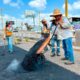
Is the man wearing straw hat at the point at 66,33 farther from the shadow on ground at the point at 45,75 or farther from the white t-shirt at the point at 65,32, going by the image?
the shadow on ground at the point at 45,75

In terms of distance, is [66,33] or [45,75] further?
[66,33]

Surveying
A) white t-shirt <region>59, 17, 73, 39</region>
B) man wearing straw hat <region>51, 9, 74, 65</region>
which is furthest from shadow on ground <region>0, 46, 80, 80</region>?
white t-shirt <region>59, 17, 73, 39</region>

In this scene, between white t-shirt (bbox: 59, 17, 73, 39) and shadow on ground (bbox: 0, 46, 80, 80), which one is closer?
shadow on ground (bbox: 0, 46, 80, 80)

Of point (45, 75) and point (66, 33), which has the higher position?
point (66, 33)

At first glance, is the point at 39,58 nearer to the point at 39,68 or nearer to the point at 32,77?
the point at 39,68

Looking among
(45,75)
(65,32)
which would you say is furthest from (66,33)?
(45,75)

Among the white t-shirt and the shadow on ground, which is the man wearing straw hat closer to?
the white t-shirt

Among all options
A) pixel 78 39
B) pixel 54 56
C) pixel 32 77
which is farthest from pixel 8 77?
pixel 78 39

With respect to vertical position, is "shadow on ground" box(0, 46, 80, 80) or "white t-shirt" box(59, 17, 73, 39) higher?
"white t-shirt" box(59, 17, 73, 39)

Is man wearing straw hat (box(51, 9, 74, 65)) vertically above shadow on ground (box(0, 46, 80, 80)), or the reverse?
man wearing straw hat (box(51, 9, 74, 65))

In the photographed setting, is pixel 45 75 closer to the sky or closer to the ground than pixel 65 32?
closer to the ground

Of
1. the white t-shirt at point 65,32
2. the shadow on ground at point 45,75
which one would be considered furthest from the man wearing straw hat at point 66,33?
the shadow on ground at point 45,75

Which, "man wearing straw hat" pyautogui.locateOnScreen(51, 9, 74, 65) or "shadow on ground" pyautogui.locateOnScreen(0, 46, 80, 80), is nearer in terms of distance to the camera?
"shadow on ground" pyautogui.locateOnScreen(0, 46, 80, 80)

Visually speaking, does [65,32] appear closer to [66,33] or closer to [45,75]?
[66,33]
